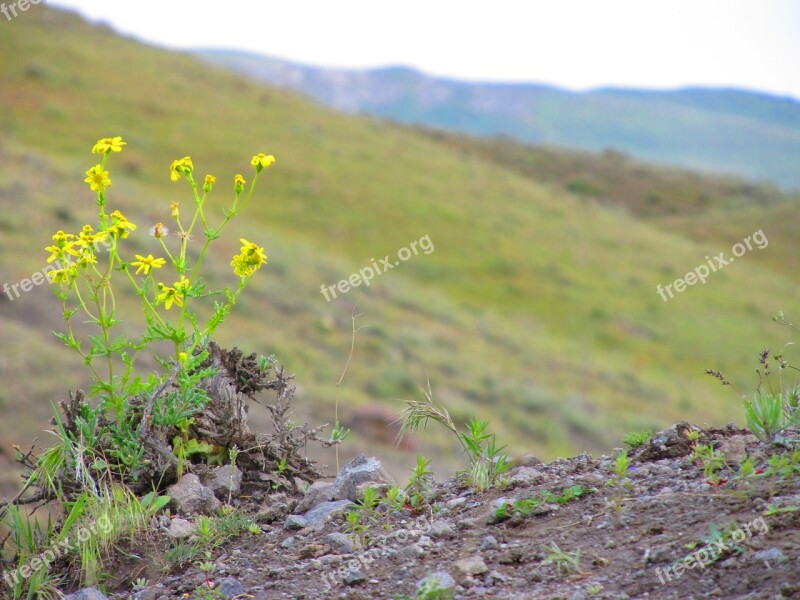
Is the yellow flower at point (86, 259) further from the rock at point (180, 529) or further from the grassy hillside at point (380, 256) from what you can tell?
the grassy hillside at point (380, 256)

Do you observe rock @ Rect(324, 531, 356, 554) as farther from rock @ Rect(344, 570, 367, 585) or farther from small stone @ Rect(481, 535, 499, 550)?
small stone @ Rect(481, 535, 499, 550)

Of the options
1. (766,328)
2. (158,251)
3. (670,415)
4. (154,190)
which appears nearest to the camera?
(158,251)

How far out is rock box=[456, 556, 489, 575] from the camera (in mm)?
2545

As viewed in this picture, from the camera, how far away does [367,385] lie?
16.3 m

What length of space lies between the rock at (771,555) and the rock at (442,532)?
1.01 metres

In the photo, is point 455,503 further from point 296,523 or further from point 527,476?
point 296,523

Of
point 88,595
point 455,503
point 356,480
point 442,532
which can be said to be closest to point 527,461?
point 455,503

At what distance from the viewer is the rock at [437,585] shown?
2355 mm

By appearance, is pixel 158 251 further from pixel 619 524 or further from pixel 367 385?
pixel 619 524

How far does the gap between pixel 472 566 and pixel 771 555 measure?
2.92 ft

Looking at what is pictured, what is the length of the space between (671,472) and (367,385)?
43.9 feet

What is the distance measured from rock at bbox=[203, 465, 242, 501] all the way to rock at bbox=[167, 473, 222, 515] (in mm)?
89

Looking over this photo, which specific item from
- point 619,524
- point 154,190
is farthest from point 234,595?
point 154,190

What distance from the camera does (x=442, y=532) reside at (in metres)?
2.85
